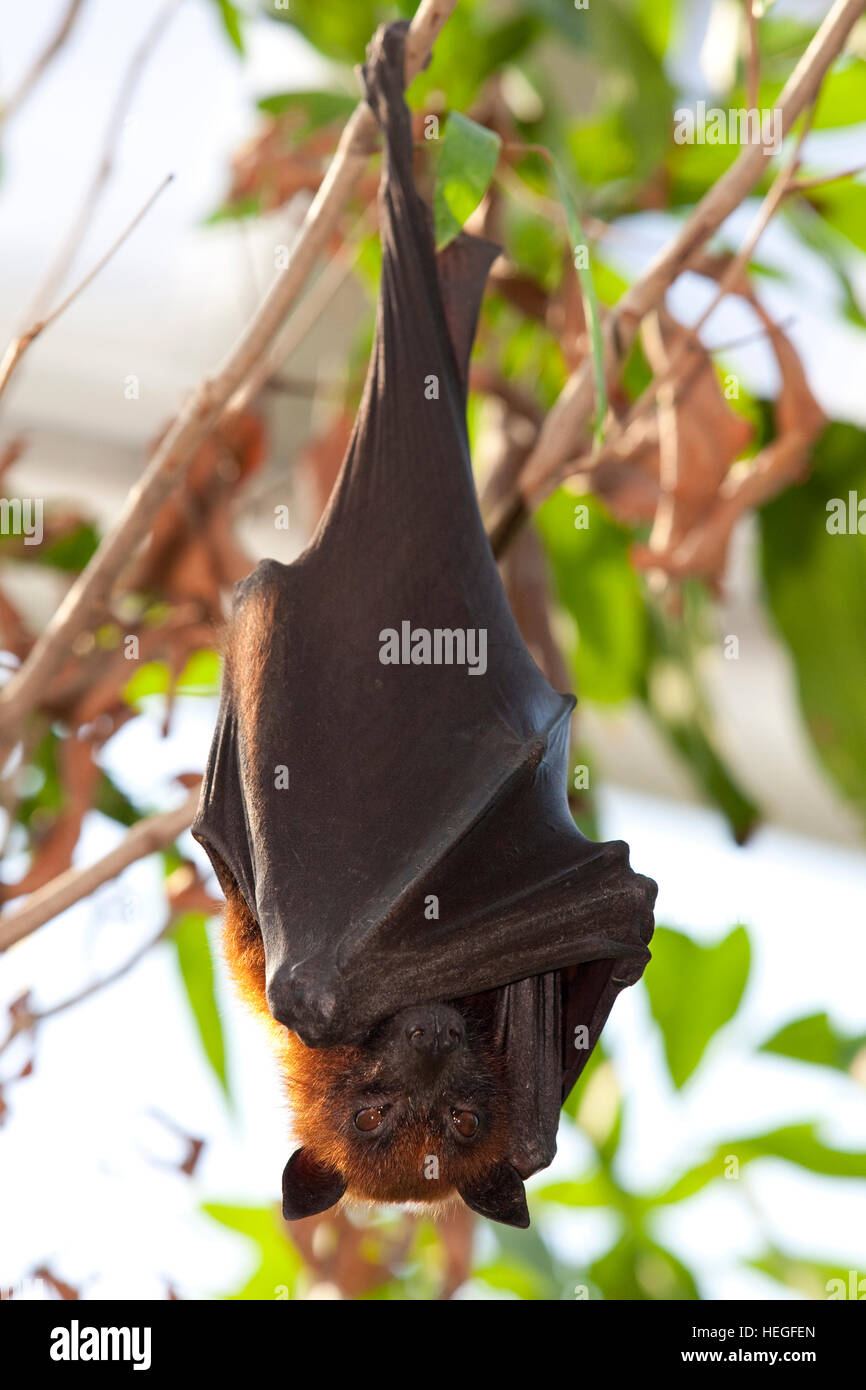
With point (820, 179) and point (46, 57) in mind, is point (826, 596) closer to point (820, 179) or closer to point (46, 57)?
point (820, 179)

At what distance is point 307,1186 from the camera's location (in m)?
1.33

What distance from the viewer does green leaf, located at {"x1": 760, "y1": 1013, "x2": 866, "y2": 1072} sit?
2.62 meters

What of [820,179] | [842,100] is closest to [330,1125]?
[820,179]

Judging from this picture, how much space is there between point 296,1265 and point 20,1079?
1.90 m

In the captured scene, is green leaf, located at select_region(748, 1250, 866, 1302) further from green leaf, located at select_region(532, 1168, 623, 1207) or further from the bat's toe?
the bat's toe

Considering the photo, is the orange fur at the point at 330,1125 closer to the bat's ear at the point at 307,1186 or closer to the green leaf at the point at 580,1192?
the bat's ear at the point at 307,1186

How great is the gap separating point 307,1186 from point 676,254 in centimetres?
108

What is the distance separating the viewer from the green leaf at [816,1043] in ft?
8.61

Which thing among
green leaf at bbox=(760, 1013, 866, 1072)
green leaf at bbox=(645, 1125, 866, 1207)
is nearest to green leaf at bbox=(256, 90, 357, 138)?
green leaf at bbox=(760, 1013, 866, 1072)

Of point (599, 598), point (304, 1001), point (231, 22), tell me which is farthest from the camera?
point (599, 598)

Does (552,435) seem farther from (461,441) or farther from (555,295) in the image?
(555,295)

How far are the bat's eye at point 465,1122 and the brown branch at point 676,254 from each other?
74cm

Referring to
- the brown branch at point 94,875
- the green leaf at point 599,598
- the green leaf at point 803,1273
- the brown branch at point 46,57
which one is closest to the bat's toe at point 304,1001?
the brown branch at point 94,875
